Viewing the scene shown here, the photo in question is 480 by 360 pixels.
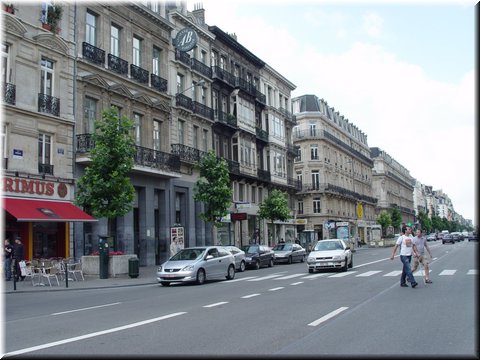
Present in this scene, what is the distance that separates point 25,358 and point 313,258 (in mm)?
17492

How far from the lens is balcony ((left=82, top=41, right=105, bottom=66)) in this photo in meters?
28.1

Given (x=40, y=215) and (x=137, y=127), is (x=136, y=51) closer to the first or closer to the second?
(x=137, y=127)

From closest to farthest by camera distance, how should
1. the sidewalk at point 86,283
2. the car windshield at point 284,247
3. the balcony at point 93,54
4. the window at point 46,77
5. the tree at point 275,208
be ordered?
the sidewalk at point 86,283 < the window at point 46,77 < the balcony at point 93,54 < the car windshield at point 284,247 < the tree at point 275,208

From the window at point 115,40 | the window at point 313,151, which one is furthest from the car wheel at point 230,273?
the window at point 313,151

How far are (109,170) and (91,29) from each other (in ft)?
32.2

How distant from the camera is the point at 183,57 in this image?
38.1 metres

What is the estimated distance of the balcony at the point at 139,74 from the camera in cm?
3216

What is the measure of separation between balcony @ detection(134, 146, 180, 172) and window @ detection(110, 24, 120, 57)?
5722 millimetres

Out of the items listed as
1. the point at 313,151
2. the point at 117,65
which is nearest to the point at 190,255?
the point at 117,65

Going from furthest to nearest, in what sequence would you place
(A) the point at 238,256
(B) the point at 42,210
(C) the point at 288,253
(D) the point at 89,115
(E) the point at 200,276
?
1. (C) the point at 288,253
2. (D) the point at 89,115
3. (A) the point at 238,256
4. (B) the point at 42,210
5. (E) the point at 200,276

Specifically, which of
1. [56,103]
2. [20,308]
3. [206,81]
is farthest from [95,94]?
[20,308]

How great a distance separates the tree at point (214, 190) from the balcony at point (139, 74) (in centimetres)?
610

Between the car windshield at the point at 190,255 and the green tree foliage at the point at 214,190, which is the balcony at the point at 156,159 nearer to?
the green tree foliage at the point at 214,190

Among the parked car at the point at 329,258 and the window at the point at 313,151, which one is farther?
the window at the point at 313,151
